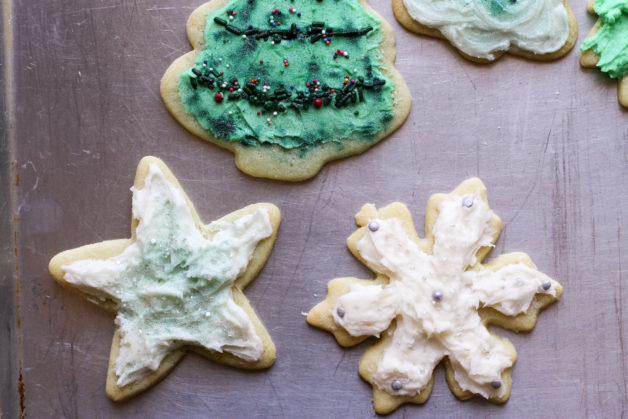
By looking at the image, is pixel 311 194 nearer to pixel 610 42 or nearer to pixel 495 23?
pixel 495 23

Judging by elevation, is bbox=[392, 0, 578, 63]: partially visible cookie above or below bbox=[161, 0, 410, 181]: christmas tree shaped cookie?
above

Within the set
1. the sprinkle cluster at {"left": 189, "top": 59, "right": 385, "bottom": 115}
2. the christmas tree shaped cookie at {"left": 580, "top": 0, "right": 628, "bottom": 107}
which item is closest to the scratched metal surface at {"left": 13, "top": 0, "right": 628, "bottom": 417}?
the christmas tree shaped cookie at {"left": 580, "top": 0, "right": 628, "bottom": 107}

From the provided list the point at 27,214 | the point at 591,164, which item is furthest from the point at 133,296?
the point at 591,164

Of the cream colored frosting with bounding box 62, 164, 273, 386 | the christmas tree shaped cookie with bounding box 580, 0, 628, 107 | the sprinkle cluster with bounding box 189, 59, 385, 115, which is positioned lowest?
the cream colored frosting with bounding box 62, 164, 273, 386

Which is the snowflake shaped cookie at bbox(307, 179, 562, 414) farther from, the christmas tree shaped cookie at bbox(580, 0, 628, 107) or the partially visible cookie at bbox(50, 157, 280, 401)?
the christmas tree shaped cookie at bbox(580, 0, 628, 107)

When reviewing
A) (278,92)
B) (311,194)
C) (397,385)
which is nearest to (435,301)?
(397,385)
